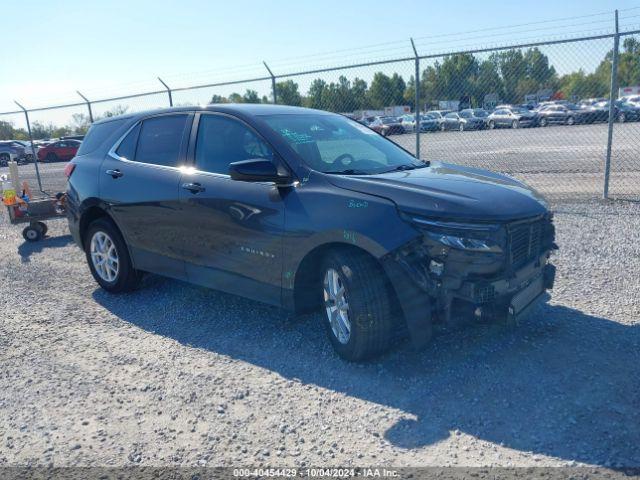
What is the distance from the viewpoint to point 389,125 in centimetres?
2583

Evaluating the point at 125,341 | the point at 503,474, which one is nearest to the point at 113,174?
the point at 125,341

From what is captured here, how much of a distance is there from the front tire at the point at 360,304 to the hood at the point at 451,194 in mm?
453

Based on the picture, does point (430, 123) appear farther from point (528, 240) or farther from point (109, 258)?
point (528, 240)

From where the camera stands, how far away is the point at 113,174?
5516mm

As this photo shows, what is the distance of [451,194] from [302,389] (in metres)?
1.56

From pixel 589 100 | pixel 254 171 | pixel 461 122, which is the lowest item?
pixel 461 122

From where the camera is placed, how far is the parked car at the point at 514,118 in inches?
Result: 977

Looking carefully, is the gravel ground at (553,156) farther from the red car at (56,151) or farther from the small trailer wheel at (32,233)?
the red car at (56,151)

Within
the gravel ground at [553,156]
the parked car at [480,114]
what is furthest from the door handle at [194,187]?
the parked car at [480,114]

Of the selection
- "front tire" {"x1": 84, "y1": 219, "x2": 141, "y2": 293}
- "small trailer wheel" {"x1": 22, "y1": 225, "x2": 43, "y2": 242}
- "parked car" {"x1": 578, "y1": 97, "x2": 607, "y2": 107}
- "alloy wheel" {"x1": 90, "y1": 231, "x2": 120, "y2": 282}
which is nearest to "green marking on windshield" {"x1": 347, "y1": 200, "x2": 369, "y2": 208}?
"front tire" {"x1": 84, "y1": 219, "x2": 141, "y2": 293}

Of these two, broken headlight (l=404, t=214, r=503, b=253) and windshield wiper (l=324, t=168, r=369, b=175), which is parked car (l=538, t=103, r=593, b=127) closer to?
windshield wiper (l=324, t=168, r=369, b=175)

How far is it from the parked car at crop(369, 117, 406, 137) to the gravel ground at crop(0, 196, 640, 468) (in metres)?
18.8

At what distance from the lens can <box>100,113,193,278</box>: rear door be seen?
5.00m

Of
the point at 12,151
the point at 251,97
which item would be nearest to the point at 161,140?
the point at 251,97
